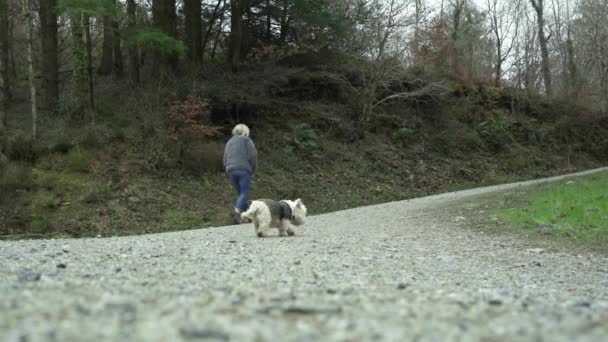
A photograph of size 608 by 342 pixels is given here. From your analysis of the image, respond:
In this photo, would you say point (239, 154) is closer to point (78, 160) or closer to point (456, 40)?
point (78, 160)

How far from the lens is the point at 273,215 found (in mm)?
9602

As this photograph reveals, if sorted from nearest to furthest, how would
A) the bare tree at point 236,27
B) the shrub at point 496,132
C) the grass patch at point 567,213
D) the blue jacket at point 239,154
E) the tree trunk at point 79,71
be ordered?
Answer: 1. the grass patch at point 567,213
2. the blue jacket at point 239,154
3. the tree trunk at point 79,71
4. the bare tree at point 236,27
5. the shrub at point 496,132

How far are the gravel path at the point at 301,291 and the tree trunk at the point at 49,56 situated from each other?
41.9 ft

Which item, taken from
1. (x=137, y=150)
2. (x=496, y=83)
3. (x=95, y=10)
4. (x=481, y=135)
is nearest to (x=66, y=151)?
(x=137, y=150)

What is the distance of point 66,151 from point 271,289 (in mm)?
14567

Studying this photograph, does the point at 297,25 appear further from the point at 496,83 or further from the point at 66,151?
the point at 496,83

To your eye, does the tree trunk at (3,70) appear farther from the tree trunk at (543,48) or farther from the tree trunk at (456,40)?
the tree trunk at (543,48)

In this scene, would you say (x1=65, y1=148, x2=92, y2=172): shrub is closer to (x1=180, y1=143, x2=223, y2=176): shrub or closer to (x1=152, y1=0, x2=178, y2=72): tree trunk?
(x1=180, y1=143, x2=223, y2=176): shrub

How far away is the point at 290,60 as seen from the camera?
85.6 feet

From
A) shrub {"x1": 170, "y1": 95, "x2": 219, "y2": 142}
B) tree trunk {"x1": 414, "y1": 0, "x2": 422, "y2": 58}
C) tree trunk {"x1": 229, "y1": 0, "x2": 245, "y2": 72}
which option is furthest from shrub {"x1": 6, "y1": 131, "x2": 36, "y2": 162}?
tree trunk {"x1": 414, "y1": 0, "x2": 422, "y2": 58}

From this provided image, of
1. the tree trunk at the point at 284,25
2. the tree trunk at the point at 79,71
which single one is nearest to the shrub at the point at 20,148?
the tree trunk at the point at 79,71

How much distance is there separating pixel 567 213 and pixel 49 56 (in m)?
19.0

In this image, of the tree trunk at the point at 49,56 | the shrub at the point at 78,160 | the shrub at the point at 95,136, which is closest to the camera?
the shrub at the point at 78,160

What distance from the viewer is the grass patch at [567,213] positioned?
35.2ft
